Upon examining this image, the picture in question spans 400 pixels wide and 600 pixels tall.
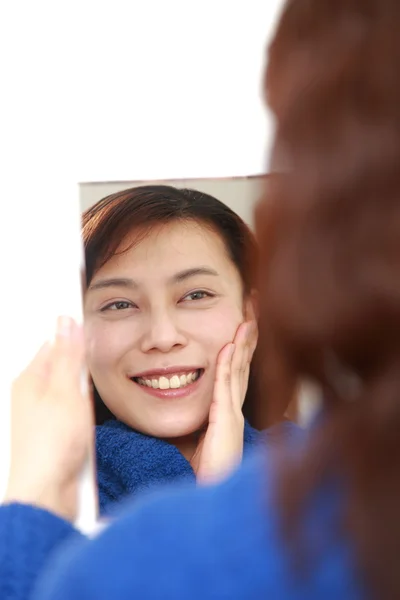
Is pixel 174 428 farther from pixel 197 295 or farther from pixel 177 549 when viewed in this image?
pixel 177 549

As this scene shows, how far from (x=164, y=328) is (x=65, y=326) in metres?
0.09

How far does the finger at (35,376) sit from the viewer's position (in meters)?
0.65

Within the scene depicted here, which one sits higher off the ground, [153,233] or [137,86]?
[137,86]

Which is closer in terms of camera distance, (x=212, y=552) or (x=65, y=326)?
(x=212, y=552)

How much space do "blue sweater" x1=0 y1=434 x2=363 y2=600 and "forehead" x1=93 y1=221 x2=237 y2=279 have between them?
36 cm

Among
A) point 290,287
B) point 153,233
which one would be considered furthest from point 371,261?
point 153,233

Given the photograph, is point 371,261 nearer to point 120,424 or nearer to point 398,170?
point 398,170

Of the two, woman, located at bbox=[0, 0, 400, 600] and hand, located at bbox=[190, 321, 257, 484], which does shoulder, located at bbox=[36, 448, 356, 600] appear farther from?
hand, located at bbox=[190, 321, 257, 484]

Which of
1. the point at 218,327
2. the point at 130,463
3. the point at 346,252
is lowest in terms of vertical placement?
the point at 130,463

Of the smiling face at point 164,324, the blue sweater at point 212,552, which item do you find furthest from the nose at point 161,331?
the blue sweater at point 212,552

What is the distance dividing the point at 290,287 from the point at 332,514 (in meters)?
0.09

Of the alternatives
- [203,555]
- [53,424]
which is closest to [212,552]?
[203,555]

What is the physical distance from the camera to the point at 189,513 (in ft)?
0.96

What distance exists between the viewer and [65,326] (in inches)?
26.3
